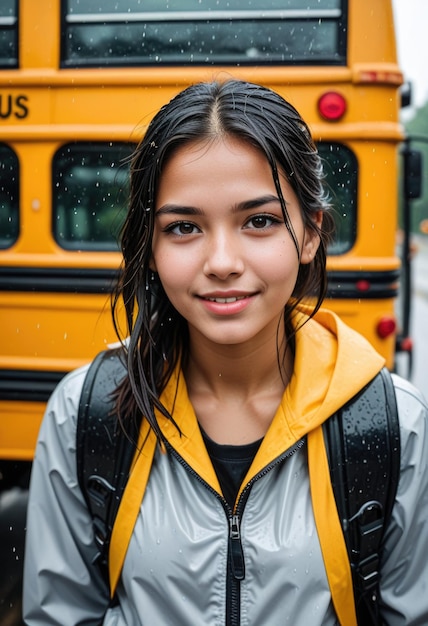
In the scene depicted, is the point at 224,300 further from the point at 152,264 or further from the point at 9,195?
the point at 9,195

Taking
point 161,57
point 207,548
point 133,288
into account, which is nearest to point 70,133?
point 161,57

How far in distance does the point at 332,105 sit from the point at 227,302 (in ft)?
5.88

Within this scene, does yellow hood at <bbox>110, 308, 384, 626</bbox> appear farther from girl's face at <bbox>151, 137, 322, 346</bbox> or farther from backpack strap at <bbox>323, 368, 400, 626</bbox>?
girl's face at <bbox>151, 137, 322, 346</bbox>

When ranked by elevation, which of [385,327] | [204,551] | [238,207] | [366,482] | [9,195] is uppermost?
[9,195]

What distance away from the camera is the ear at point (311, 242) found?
1.41 meters

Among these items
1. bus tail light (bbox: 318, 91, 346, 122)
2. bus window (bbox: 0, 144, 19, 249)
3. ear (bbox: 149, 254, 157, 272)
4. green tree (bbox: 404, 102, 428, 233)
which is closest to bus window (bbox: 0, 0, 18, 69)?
bus window (bbox: 0, 144, 19, 249)

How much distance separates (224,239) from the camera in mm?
1265

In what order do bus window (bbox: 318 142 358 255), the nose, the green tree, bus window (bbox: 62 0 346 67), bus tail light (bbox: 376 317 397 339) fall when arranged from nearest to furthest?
the nose → bus window (bbox: 62 0 346 67) → bus window (bbox: 318 142 358 255) → bus tail light (bbox: 376 317 397 339) → the green tree

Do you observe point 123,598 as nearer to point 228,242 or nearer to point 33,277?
point 228,242

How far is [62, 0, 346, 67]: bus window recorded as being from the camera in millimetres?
2760

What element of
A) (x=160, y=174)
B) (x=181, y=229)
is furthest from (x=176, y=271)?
(x=160, y=174)

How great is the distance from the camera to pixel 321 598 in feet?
4.16

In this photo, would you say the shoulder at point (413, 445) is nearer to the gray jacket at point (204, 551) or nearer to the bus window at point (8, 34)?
the gray jacket at point (204, 551)

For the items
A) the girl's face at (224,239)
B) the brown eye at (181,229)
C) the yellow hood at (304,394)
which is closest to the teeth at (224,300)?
the girl's face at (224,239)
